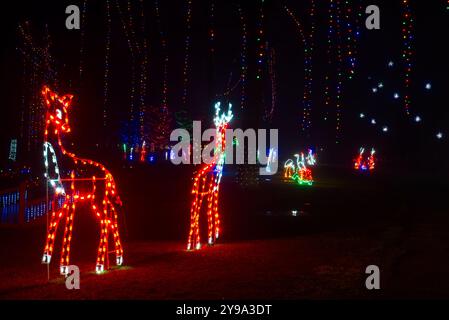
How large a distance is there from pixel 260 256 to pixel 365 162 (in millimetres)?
47114

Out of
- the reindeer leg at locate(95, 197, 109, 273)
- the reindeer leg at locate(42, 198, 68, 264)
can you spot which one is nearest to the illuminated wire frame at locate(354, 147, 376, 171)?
the reindeer leg at locate(95, 197, 109, 273)

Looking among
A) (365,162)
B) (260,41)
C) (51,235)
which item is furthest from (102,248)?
(365,162)

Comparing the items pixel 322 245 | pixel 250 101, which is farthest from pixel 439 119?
pixel 322 245

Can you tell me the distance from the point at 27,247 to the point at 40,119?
18.2m

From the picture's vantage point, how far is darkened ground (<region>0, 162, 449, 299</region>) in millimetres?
7188

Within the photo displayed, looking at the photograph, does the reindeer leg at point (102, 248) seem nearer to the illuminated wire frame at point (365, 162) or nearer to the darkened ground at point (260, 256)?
the darkened ground at point (260, 256)

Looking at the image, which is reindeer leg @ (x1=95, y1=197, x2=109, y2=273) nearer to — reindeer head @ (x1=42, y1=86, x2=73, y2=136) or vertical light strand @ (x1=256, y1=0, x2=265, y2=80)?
reindeer head @ (x1=42, y1=86, x2=73, y2=136)

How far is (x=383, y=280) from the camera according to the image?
7781mm

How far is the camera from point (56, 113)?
798 centimetres

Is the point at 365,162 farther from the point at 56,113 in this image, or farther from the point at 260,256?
the point at 56,113

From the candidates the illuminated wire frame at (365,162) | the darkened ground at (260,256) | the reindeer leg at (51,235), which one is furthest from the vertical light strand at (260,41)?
the illuminated wire frame at (365,162)

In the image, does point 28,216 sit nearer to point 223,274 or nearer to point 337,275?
point 223,274

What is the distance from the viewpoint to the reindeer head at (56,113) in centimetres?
787
